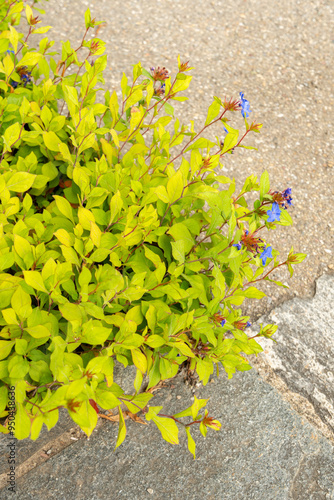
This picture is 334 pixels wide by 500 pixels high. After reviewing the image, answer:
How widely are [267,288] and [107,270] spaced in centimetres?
119

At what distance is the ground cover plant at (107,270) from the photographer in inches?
50.8

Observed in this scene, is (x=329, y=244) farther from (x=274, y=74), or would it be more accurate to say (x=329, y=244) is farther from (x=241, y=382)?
(x=274, y=74)

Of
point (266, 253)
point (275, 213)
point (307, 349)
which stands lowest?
point (307, 349)

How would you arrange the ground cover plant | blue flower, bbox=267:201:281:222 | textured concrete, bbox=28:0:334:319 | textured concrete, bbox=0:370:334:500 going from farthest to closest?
1. textured concrete, bbox=28:0:334:319
2. textured concrete, bbox=0:370:334:500
3. blue flower, bbox=267:201:281:222
4. the ground cover plant

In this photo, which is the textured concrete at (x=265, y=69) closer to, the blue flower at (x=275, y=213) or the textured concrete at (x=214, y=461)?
the textured concrete at (x=214, y=461)

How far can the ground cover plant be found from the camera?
129 cm

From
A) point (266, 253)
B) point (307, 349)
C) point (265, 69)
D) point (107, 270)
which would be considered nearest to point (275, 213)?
point (266, 253)

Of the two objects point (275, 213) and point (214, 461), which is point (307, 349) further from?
point (275, 213)

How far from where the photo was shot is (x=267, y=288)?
7.70ft

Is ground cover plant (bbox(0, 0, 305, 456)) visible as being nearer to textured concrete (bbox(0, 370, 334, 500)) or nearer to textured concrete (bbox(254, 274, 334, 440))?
textured concrete (bbox(0, 370, 334, 500))

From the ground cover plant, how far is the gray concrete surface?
0.80ft

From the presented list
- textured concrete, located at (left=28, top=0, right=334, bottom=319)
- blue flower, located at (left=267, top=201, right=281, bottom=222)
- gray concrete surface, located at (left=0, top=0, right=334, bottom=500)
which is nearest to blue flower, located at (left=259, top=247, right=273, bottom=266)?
blue flower, located at (left=267, top=201, right=281, bottom=222)

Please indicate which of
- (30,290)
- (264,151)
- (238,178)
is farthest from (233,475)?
(264,151)

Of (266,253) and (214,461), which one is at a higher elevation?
(266,253)
